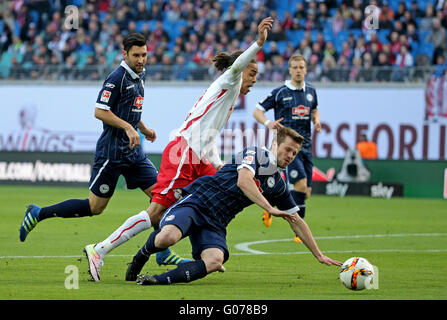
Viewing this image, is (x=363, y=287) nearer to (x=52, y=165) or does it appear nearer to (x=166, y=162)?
(x=166, y=162)

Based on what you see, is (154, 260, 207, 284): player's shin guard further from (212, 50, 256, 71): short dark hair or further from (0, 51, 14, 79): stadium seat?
(0, 51, 14, 79): stadium seat

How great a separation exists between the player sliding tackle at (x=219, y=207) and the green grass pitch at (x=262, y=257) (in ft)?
0.62

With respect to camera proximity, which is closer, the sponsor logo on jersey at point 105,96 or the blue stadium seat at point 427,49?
the sponsor logo on jersey at point 105,96

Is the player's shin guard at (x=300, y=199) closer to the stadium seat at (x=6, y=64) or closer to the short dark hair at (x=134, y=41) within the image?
the short dark hair at (x=134, y=41)

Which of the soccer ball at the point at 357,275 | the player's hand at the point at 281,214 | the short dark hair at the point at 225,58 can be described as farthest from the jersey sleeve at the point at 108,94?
the soccer ball at the point at 357,275

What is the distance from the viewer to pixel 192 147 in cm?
855

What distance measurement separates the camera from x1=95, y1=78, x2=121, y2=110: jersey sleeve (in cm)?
868

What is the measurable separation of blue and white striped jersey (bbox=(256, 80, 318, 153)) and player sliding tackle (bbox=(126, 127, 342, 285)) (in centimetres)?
521

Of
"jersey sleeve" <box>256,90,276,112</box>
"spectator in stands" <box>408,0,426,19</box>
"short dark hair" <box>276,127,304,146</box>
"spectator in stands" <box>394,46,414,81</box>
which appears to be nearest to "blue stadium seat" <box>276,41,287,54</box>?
"spectator in stands" <box>394,46,414,81</box>

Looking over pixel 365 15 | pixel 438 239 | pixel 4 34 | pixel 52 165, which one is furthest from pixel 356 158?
pixel 4 34

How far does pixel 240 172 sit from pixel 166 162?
1063 millimetres

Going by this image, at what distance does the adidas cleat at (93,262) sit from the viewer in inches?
316

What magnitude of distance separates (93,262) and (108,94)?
1703mm

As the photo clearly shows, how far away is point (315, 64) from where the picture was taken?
87.4ft
